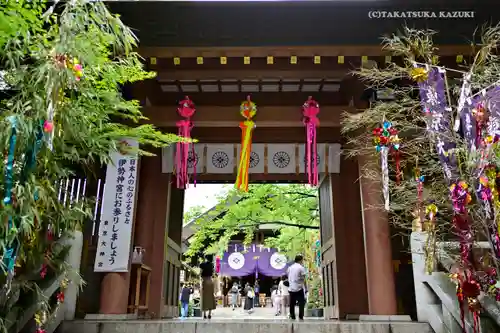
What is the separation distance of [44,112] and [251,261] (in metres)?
21.2

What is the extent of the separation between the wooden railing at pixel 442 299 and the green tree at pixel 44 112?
3494mm

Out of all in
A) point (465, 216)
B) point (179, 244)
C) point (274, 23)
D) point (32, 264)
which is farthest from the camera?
point (179, 244)

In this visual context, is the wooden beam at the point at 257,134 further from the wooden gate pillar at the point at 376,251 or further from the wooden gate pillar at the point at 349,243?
the wooden gate pillar at the point at 376,251

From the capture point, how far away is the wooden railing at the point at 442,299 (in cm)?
408

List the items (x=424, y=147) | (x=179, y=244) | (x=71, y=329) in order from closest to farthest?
(x=424, y=147)
(x=71, y=329)
(x=179, y=244)

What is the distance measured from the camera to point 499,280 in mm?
3758

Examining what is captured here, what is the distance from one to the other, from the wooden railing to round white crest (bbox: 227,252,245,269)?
18.3 m

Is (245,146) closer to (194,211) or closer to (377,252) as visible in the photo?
(377,252)

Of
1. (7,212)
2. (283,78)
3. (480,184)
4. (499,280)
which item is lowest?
(499,280)

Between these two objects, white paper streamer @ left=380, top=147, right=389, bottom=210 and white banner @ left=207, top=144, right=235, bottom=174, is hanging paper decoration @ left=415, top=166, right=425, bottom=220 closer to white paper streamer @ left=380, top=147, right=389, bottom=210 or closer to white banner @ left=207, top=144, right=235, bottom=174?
white paper streamer @ left=380, top=147, right=389, bottom=210

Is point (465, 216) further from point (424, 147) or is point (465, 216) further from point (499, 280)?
point (424, 147)

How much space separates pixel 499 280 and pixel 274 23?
13.9 ft

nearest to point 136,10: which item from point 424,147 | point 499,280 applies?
point 424,147

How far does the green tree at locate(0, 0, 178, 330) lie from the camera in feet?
10.5
